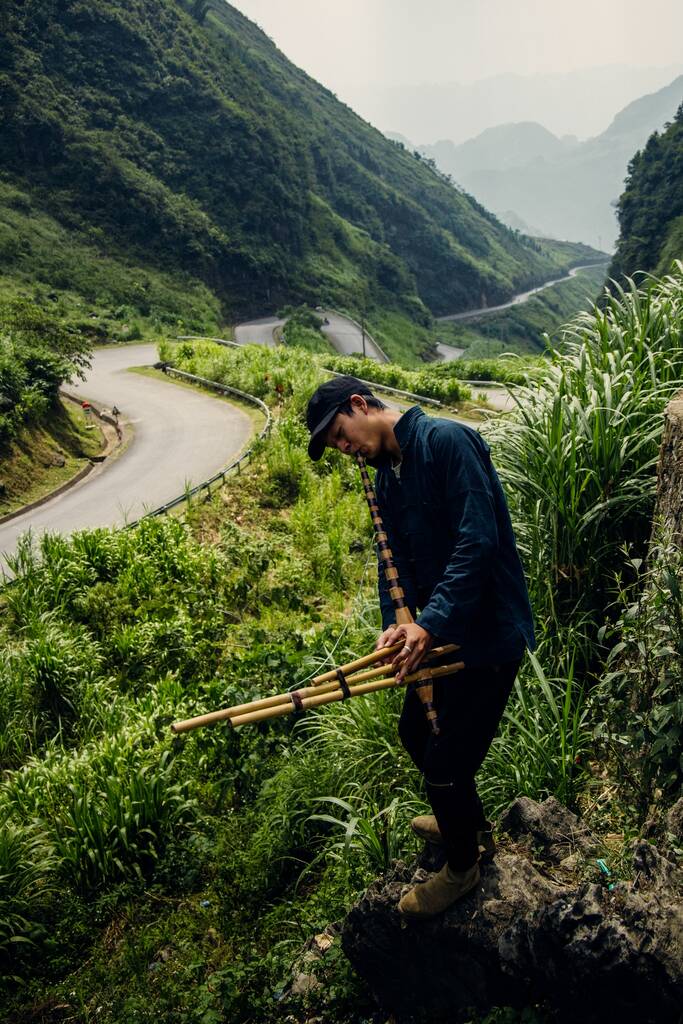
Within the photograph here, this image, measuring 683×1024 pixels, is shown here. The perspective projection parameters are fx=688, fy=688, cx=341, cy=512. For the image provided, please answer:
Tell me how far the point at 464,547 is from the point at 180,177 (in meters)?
75.9

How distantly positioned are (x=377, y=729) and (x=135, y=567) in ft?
16.6

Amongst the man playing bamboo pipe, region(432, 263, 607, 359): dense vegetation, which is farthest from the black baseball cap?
region(432, 263, 607, 359): dense vegetation

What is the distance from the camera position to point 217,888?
4.37 meters

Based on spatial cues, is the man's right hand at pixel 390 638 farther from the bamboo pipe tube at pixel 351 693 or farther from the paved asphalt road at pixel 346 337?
the paved asphalt road at pixel 346 337

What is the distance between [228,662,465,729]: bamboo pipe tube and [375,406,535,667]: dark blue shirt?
0.12m

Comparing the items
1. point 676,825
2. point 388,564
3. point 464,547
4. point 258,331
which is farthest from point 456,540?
point 258,331

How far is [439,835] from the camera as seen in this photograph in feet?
10.1

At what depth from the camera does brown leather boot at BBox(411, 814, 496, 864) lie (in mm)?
3016

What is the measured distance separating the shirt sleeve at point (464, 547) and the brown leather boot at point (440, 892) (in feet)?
3.41

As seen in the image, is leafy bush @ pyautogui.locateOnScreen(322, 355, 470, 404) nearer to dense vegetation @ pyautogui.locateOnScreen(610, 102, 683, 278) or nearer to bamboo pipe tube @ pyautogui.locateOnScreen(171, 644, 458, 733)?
bamboo pipe tube @ pyautogui.locateOnScreen(171, 644, 458, 733)

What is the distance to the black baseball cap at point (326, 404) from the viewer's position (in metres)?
2.81

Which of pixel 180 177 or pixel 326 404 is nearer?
pixel 326 404

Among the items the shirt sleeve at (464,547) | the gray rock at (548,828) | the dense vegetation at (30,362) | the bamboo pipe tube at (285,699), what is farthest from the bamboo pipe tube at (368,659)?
the dense vegetation at (30,362)

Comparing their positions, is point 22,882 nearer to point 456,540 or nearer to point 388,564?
point 388,564
